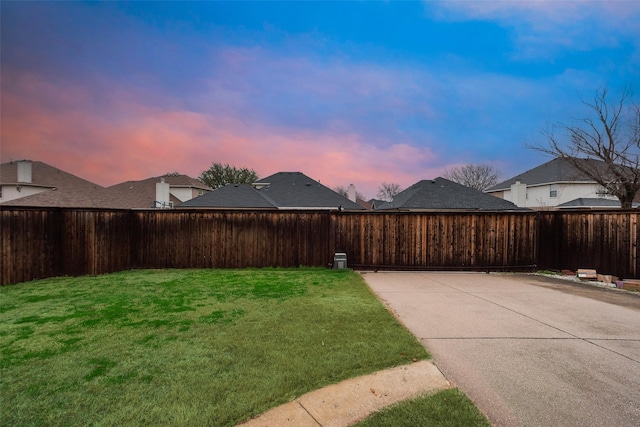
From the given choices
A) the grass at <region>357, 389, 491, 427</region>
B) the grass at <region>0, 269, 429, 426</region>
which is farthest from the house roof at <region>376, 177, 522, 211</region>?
the grass at <region>357, 389, 491, 427</region>

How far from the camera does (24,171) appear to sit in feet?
67.7

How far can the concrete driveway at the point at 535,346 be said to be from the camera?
2277mm

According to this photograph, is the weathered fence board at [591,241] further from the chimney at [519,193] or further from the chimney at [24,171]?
the chimney at [24,171]

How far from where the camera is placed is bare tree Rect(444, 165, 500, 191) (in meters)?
42.6

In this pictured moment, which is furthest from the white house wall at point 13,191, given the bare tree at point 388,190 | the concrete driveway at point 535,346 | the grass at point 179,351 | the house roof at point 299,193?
the bare tree at point 388,190

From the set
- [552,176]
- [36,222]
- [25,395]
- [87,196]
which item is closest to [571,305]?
[25,395]

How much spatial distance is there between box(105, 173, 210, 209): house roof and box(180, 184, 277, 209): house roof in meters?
4.47

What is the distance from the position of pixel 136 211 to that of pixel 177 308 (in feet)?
18.8

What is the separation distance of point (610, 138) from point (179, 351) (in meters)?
18.4

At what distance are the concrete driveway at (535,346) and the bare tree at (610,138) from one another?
9470 millimetres

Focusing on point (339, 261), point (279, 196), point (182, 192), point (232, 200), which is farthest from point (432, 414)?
point (182, 192)

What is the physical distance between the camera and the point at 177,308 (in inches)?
193

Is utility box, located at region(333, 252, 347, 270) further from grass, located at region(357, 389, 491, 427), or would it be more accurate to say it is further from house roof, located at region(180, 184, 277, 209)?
house roof, located at region(180, 184, 277, 209)

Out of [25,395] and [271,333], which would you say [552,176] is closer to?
[271,333]
